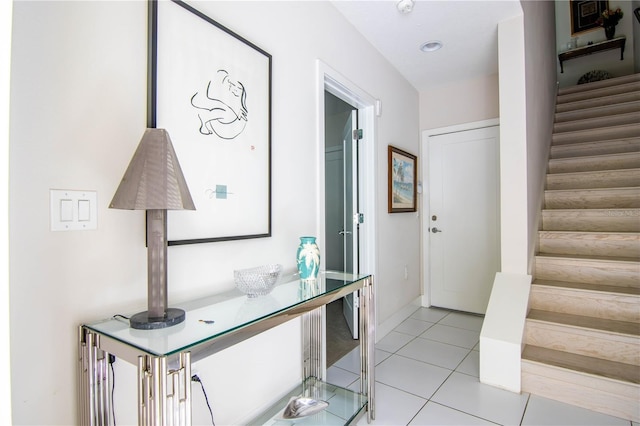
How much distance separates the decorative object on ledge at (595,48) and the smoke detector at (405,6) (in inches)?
167

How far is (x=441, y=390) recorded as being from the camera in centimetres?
196

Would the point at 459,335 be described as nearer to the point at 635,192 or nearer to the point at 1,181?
the point at 635,192

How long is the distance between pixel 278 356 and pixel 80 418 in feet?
2.92

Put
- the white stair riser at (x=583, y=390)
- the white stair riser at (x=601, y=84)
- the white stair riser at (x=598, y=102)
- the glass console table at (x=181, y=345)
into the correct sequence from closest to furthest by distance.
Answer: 1. the glass console table at (x=181, y=345)
2. the white stair riser at (x=583, y=390)
3. the white stair riser at (x=598, y=102)
4. the white stair riser at (x=601, y=84)

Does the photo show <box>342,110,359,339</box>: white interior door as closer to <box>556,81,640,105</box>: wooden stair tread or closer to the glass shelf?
the glass shelf

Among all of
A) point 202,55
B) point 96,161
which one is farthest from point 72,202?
point 202,55

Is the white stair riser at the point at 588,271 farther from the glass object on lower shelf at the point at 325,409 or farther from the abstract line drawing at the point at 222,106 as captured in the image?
the abstract line drawing at the point at 222,106

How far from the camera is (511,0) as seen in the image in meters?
2.18

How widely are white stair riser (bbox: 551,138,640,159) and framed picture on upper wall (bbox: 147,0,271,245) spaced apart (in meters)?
3.57

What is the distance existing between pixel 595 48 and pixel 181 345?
6.44 meters

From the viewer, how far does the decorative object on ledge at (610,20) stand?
14.8 ft

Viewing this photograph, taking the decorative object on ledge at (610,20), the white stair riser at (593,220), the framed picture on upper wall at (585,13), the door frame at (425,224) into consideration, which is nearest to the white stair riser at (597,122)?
the white stair riser at (593,220)

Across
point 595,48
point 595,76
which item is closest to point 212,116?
point 595,76

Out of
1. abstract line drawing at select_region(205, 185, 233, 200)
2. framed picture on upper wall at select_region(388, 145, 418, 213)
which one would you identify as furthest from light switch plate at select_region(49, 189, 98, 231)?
framed picture on upper wall at select_region(388, 145, 418, 213)
